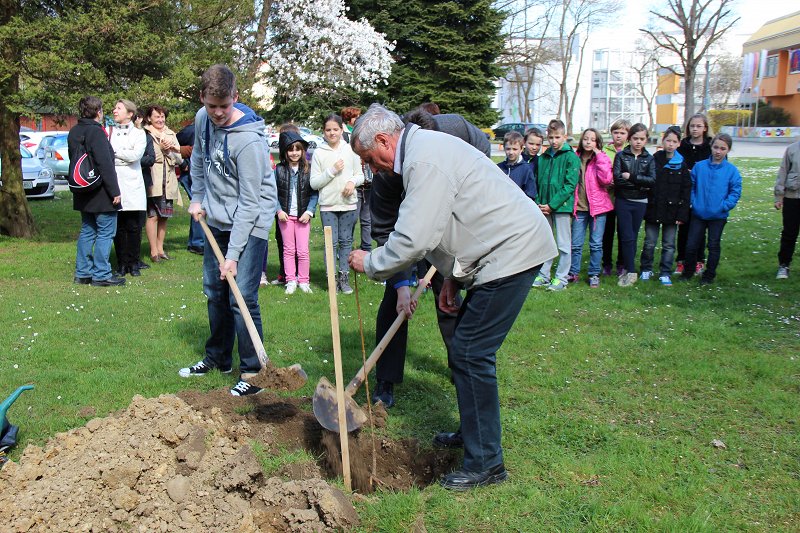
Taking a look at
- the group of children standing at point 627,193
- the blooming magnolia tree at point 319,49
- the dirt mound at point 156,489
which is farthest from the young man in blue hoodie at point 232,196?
the blooming magnolia tree at point 319,49

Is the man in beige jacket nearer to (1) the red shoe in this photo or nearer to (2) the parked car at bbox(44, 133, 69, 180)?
(1) the red shoe

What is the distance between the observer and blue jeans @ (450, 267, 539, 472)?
381 centimetres

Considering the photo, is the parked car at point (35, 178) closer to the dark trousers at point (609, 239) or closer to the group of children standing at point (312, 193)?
the group of children standing at point (312, 193)

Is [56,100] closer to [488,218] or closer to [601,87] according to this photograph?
[488,218]

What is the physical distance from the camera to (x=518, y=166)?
29.0 ft

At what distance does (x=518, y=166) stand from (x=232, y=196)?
4606 millimetres

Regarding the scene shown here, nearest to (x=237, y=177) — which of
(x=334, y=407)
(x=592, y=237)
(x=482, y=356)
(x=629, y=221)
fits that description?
(x=334, y=407)

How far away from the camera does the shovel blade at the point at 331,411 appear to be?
4381mm

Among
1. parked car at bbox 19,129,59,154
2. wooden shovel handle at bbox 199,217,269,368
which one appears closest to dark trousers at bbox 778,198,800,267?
wooden shovel handle at bbox 199,217,269,368

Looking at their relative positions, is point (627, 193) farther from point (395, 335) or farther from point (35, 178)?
point (35, 178)

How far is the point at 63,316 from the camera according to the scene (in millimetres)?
7453

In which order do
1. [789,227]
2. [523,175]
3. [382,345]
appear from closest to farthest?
1. [382,345]
2. [523,175]
3. [789,227]

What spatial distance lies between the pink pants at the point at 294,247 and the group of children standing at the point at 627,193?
8.99 ft

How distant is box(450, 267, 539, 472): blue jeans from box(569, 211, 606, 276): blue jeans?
5.68m
